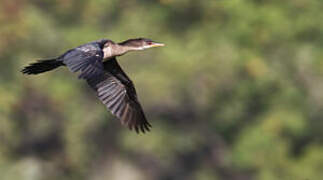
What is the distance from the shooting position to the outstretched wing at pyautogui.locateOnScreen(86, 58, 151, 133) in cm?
1262

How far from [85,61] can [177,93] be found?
13131 mm

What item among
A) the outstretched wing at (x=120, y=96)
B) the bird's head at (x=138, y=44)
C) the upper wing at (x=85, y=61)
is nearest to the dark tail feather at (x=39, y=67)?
the outstretched wing at (x=120, y=96)

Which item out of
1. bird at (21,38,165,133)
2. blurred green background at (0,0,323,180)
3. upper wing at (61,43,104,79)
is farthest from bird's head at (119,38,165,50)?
blurred green background at (0,0,323,180)

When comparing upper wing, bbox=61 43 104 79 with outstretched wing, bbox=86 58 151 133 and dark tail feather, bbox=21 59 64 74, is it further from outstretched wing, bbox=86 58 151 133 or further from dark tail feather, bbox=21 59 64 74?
dark tail feather, bbox=21 59 64 74

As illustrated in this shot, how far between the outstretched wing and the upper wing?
1.60 ft

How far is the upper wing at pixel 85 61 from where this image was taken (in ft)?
38.0

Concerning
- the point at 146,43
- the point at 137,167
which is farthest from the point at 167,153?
the point at 146,43

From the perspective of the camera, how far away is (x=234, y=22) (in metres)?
25.5

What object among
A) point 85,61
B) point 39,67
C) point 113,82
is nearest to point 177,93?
point 113,82

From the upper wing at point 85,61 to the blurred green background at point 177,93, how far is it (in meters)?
12.0

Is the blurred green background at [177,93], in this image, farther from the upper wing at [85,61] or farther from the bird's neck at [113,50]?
the upper wing at [85,61]

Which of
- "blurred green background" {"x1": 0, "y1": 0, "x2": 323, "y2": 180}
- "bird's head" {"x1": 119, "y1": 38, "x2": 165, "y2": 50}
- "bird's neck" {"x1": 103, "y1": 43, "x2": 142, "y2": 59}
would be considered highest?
"blurred green background" {"x1": 0, "y1": 0, "x2": 323, "y2": 180}

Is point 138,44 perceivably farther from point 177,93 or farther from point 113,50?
point 177,93

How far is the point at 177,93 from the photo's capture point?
24797 mm
